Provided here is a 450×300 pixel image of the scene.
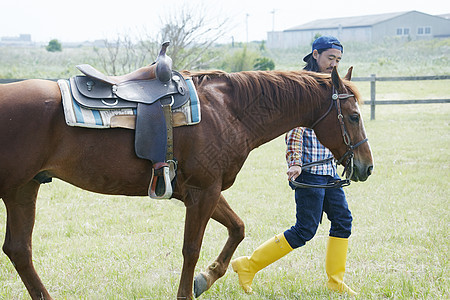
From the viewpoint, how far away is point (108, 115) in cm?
277

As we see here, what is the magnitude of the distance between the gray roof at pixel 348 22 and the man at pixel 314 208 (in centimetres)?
6348

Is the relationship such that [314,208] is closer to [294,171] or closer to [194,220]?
[294,171]

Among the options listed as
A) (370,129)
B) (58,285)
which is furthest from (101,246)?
(370,129)

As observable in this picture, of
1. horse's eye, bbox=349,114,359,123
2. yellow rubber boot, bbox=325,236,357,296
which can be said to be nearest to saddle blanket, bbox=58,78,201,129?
horse's eye, bbox=349,114,359,123

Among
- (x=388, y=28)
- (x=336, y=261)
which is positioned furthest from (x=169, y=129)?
(x=388, y=28)

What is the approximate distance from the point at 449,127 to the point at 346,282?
33.4 feet

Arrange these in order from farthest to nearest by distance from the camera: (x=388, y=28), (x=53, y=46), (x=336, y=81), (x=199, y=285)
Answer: (x=388, y=28), (x=53, y=46), (x=199, y=285), (x=336, y=81)

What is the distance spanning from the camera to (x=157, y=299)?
130 inches

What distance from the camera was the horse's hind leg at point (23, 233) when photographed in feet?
10.1

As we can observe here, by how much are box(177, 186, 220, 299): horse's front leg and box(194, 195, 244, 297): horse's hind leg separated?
0.83 feet

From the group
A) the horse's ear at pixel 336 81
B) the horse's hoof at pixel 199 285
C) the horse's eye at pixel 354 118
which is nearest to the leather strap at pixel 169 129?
the horse's hoof at pixel 199 285

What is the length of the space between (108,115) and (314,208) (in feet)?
5.39

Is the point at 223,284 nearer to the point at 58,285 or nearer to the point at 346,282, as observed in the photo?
the point at 346,282

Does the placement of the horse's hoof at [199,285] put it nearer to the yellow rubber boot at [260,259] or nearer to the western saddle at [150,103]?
the yellow rubber boot at [260,259]
